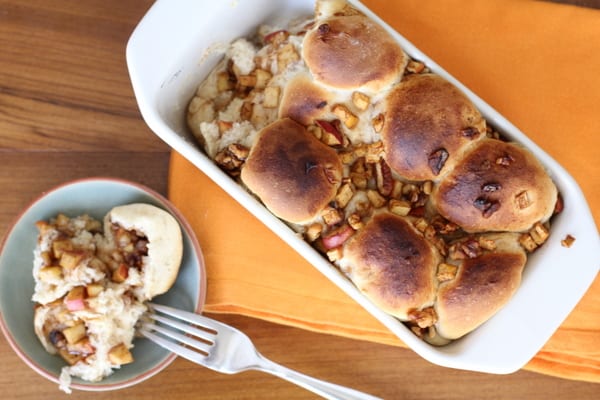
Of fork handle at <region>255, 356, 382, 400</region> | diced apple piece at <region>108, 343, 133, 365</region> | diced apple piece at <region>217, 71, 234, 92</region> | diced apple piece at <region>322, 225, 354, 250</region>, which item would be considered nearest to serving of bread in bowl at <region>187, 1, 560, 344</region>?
diced apple piece at <region>322, 225, 354, 250</region>

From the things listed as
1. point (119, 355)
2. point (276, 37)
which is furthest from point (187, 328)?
point (276, 37)

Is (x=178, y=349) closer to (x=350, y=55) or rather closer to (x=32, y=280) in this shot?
(x=32, y=280)

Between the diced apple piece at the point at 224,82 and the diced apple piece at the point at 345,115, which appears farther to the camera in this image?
the diced apple piece at the point at 224,82

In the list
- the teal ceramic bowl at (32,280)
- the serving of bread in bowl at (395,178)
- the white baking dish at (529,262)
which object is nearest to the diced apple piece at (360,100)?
the serving of bread in bowl at (395,178)

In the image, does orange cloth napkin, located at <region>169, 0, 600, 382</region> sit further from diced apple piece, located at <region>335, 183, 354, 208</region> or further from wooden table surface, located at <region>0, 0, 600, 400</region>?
diced apple piece, located at <region>335, 183, 354, 208</region>

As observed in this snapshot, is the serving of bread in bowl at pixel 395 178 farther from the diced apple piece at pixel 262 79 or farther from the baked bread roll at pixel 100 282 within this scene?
the baked bread roll at pixel 100 282

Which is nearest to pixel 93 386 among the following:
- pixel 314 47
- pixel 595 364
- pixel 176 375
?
pixel 176 375

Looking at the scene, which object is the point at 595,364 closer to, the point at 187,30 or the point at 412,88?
the point at 412,88
